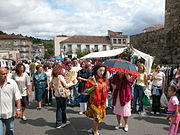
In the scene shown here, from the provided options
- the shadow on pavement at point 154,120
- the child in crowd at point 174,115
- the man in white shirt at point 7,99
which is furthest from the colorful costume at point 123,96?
the man in white shirt at point 7,99

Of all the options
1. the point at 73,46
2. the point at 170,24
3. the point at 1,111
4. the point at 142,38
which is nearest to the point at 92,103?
the point at 1,111

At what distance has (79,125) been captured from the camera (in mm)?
4656

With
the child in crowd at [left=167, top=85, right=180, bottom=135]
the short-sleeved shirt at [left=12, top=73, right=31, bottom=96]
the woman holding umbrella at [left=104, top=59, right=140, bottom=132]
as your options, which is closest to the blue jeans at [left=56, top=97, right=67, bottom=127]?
the short-sleeved shirt at [left=12, top=73, right=31, bottom=96]

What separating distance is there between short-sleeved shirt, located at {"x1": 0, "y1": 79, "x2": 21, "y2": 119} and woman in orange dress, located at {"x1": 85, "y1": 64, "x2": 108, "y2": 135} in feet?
5.21

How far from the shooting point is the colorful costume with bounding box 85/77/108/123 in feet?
12.2

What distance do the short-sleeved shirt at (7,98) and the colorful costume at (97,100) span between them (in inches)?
62.3

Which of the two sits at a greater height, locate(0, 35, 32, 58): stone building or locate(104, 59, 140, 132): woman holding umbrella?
locate(0, 35, 32, 58): stone building

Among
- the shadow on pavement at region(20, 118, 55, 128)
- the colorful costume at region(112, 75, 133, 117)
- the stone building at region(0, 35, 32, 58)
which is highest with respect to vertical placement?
the stone building at region(0, 35, 32, 58)

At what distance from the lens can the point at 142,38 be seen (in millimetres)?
17828

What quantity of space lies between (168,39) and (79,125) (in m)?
12.6

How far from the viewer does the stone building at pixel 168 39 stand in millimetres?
13336

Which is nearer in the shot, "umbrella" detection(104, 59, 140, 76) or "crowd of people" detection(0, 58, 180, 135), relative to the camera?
"crowd of people" detection(0, 58, 180, 135)

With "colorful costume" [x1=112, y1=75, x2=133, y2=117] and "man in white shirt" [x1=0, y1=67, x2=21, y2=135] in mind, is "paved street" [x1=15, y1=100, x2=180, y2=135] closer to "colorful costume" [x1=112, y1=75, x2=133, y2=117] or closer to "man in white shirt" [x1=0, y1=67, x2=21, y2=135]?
"colorful costume" [x1=112, y1=75, x2=133, y2=117]

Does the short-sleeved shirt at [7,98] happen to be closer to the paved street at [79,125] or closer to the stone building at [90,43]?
the paved street at [79,125]
